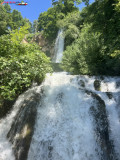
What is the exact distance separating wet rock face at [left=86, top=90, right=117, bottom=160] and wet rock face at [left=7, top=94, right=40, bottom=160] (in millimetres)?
2657

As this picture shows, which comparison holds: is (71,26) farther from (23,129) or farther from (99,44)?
(23,129)

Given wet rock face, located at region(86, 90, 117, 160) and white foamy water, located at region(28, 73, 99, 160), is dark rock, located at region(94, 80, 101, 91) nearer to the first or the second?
white foamy water, located at region(28, 73, 99, 160)

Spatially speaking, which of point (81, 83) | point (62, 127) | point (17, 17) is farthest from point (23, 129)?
point (17, 17)

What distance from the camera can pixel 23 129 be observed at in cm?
526

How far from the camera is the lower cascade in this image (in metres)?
4.86

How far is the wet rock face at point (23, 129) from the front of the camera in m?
4.86

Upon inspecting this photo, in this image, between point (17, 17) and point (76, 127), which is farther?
point (17, 17)

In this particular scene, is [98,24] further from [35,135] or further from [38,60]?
[35,135]

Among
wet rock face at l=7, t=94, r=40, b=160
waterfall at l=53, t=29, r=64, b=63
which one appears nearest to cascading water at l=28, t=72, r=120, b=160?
wet rock face at l=7, t=94, r=40, b=160

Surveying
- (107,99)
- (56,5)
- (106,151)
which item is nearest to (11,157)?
(106,151)

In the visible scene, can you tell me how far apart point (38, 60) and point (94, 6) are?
5839mm

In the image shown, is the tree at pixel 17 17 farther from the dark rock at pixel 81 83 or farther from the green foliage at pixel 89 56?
the dark rock at pixel 81 83

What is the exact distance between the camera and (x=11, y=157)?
4.82 meters

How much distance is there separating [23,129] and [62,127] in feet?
5.26
